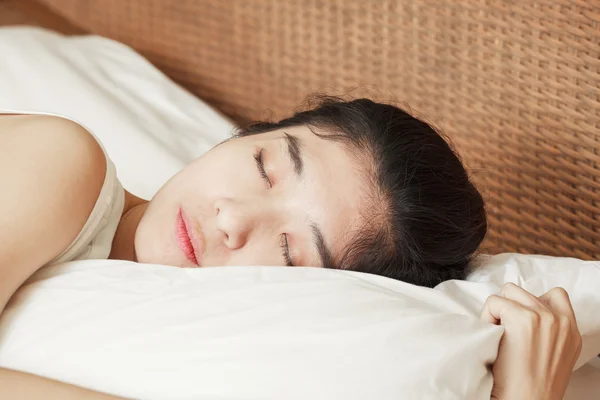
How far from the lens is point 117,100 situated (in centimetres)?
158

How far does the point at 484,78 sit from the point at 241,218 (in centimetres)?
66

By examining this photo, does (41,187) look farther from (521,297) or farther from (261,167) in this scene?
(521,297)

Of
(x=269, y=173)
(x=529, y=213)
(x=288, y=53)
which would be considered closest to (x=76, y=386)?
(x=269, y=173)

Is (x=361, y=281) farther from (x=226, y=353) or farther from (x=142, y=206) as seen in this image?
(x=142, y=206)

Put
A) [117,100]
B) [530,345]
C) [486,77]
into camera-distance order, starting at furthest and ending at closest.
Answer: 1. [117,100]
2. [486,77]
3. [530,345]

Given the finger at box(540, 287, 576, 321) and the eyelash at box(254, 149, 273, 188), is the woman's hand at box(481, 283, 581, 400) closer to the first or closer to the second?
the finger at box(540, 287, 576, 321)

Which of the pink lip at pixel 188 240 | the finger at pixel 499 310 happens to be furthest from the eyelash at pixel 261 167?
the finger at pixel 499 310

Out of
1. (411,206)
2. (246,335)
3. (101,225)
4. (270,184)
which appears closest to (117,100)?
(101,225)

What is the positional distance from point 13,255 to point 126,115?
71 centimetres

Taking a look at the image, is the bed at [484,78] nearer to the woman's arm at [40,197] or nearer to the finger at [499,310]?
the finger at [499,310]

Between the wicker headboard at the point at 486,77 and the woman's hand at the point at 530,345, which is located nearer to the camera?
the woman's hand at the point at 530,345

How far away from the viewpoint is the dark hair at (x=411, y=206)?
1.00 m

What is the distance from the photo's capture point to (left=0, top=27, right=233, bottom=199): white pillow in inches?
56.2

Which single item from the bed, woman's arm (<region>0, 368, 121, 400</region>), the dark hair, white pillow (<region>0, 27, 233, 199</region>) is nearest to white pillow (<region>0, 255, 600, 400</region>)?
woman's arm (<region>0, 368, 121, 400</region>)
